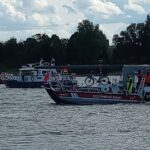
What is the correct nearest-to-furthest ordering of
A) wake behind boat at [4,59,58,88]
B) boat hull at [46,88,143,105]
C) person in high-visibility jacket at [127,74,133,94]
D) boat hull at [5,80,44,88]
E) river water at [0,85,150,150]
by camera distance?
river water at [0,85,150,150], person in high-visibility jacket at [127,74,133,94], boat hull at [46,88,143,105], wake behind boat at [4,59,58,88], boat hull at [5,80,44,88]

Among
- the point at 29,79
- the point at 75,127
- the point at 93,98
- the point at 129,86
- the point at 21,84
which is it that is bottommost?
the point at 75,127

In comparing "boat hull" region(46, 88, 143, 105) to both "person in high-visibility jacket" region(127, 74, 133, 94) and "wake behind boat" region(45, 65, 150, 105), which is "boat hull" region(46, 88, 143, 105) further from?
"person in high-visibility jacket" region(127, 74, 133, 94)

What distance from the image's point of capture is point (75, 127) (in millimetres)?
51531

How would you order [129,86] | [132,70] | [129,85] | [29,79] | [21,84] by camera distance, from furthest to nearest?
[21,84] < [29,79] < [132,70] < [129,86] < [129,85]

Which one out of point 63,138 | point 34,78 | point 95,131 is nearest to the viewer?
point 63,138

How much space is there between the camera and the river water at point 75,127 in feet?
137

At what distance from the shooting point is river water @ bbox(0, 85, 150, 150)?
41.7 metres

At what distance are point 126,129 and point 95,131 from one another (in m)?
2.35

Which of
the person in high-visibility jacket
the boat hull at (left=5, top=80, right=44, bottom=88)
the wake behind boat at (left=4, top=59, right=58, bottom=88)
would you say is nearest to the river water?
the person in high-visibility jacket

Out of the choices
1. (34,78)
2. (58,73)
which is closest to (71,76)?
(58,73)

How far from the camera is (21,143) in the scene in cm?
4234

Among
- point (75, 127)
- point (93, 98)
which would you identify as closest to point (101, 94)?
point (93, 98)

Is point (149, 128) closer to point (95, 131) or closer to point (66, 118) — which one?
point (95, 131)

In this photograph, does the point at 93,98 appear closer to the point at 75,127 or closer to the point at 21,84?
the point at 75,127
